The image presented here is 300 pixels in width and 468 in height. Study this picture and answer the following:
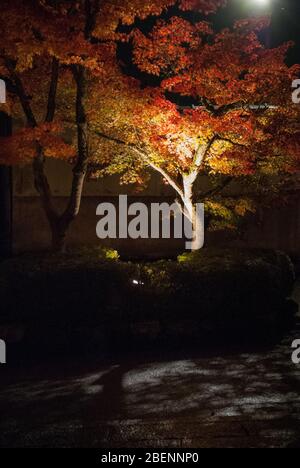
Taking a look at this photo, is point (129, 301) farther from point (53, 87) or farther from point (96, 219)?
point (96, 219)

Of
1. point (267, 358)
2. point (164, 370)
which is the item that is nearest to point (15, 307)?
point (164, 370)

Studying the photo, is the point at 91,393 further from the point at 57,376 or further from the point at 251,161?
the point at 251,161

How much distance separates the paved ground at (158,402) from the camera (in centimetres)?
502

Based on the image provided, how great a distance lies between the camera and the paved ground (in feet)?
16.5

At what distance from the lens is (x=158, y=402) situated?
5996 millimetres

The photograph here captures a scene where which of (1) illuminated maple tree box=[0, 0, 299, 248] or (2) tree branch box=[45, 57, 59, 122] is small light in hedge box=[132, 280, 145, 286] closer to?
(1) illuminated maple tree box=[0, 0, 299, 248]

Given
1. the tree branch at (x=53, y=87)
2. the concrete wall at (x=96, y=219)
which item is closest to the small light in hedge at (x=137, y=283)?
the tree branch at (x=53, y=87)

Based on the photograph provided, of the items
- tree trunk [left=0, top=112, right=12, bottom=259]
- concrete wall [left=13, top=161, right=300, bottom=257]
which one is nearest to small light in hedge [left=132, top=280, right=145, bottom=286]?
concrete wall [left=13, top=161, right=300, bottom=257]

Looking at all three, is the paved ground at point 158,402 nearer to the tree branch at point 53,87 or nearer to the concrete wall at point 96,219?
the tree branch at point 53,87

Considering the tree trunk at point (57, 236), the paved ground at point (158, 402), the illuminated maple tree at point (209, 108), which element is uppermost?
the illuminated maple tree at point (209, 108)

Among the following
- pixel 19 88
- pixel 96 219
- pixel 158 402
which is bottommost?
pixel 158 402

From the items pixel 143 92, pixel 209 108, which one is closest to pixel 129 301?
pixel 143 92

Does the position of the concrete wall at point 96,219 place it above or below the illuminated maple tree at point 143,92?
below

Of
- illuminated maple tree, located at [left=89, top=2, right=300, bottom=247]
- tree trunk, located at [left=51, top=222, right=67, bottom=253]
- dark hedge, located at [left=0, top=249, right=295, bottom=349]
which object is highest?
illuminated maple tree, located at [left=89, top=2, right=300, bottom=247]
